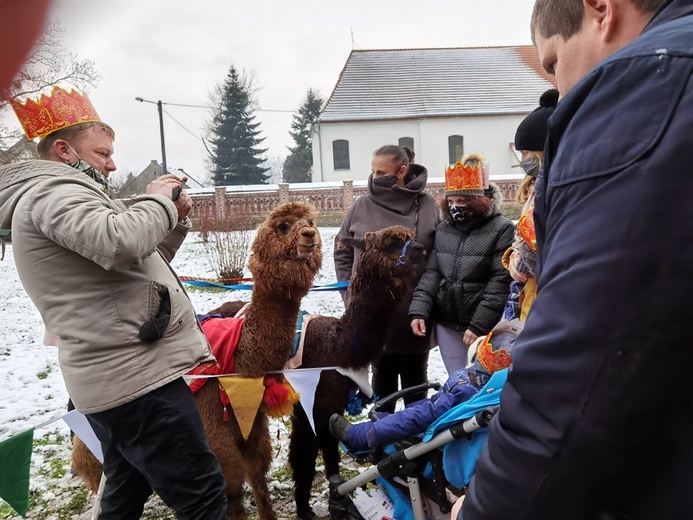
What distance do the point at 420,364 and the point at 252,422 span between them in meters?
1.44

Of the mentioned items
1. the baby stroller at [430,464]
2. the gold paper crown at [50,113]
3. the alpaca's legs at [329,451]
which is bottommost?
the alpaca's legs at [329,451]

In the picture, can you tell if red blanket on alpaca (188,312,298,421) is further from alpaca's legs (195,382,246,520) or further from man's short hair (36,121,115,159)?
man's short hair (36,121,115,159)

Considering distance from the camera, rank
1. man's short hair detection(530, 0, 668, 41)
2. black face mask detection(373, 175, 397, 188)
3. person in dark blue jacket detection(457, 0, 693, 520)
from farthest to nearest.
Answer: black face mask detection(373, 175, 397, 188) → man's short hair detection(530, 0, 668, 41) → person in dark blue jacket detection(457, 0, 693, 520)

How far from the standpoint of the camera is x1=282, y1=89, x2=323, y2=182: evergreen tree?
44744mm

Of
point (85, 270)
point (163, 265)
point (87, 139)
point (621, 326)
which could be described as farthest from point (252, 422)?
point (621, 326)

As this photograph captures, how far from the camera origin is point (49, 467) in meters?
3.94

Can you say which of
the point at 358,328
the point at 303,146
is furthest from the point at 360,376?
the point at 303,146

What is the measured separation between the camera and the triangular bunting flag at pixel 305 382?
288 cm

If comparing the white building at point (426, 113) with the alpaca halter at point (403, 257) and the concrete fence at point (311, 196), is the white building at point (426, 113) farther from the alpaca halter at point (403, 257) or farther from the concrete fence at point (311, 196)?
the alpaca halter at point (403, 257)

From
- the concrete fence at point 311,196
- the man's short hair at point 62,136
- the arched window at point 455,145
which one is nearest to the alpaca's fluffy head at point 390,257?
the man's short hair at point 62,136

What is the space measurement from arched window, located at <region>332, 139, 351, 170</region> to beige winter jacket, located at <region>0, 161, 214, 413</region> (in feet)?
99.6

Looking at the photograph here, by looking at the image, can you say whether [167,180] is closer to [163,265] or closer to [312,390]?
[163,265]

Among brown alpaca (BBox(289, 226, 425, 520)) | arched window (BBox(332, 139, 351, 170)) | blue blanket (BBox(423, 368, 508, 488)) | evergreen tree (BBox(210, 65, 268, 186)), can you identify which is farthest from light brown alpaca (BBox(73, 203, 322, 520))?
evergreen tree (BBox(210, 65, 268, 186))

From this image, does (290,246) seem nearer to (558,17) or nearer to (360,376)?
(360,376)
